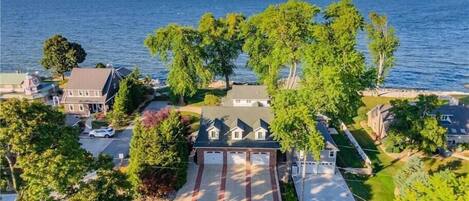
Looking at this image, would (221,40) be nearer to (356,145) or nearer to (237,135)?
(237,135)

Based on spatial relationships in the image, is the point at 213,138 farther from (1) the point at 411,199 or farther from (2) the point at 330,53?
(1) the point at 411,199

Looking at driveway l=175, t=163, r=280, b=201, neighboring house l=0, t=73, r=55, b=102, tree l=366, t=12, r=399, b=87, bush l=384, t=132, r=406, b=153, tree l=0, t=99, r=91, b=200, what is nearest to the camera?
tree l=0, t=99, r=91, b=200

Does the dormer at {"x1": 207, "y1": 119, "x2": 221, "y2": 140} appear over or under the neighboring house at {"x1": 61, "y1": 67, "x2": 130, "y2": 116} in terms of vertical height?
under

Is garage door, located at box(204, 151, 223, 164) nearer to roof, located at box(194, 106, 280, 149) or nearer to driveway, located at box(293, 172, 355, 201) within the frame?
roof, located at box(194, 106, 280, 149)

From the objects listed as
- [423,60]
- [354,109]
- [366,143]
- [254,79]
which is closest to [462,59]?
[423,60]

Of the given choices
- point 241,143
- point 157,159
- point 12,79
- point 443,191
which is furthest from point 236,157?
point 12,79

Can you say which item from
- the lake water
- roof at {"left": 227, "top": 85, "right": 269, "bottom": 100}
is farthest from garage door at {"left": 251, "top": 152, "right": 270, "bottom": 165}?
the lake water

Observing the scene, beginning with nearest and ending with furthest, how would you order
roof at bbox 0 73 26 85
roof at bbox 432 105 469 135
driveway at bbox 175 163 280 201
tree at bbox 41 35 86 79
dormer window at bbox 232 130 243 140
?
driveway at bbox 175 163 280 201, dormer window at bbox 232 130 243 140, roof at bbox 432 105 469 135, roof at bbox 0 73 26 85, tree at bbox 41 35 86 79
